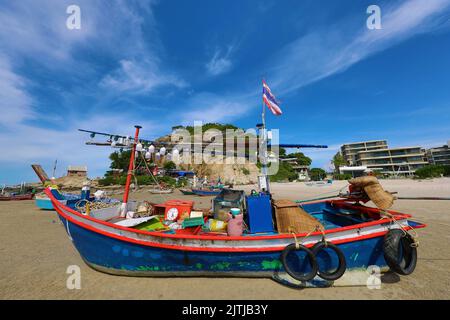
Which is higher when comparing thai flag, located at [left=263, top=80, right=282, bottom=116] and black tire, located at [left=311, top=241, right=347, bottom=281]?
thai flag, located at [left=263, top=80, right=282, bottom=116]

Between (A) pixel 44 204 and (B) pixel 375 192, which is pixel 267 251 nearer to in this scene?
(B) pixel 375 192

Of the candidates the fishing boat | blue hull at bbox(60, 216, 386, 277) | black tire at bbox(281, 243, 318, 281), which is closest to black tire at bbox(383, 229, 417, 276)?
the fishing boat

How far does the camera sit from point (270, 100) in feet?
25.0

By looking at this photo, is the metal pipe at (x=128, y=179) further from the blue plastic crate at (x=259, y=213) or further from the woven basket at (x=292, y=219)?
the woven basket at (x=292, y=219)

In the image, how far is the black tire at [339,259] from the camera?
410 centimetres

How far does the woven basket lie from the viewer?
4785 mm

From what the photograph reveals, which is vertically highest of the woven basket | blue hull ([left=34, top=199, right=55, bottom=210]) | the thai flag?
the thai flag

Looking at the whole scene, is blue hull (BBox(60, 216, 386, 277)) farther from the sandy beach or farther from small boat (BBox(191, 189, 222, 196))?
small boat (BBox(191, 189, 222, 196))

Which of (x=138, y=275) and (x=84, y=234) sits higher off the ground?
(x=84, y=234)

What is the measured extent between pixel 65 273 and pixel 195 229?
3.95 meters

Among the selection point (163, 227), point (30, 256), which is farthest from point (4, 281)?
point (163, 227)

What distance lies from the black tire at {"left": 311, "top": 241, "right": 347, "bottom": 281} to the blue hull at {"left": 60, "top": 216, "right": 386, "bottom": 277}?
0.17 metres
